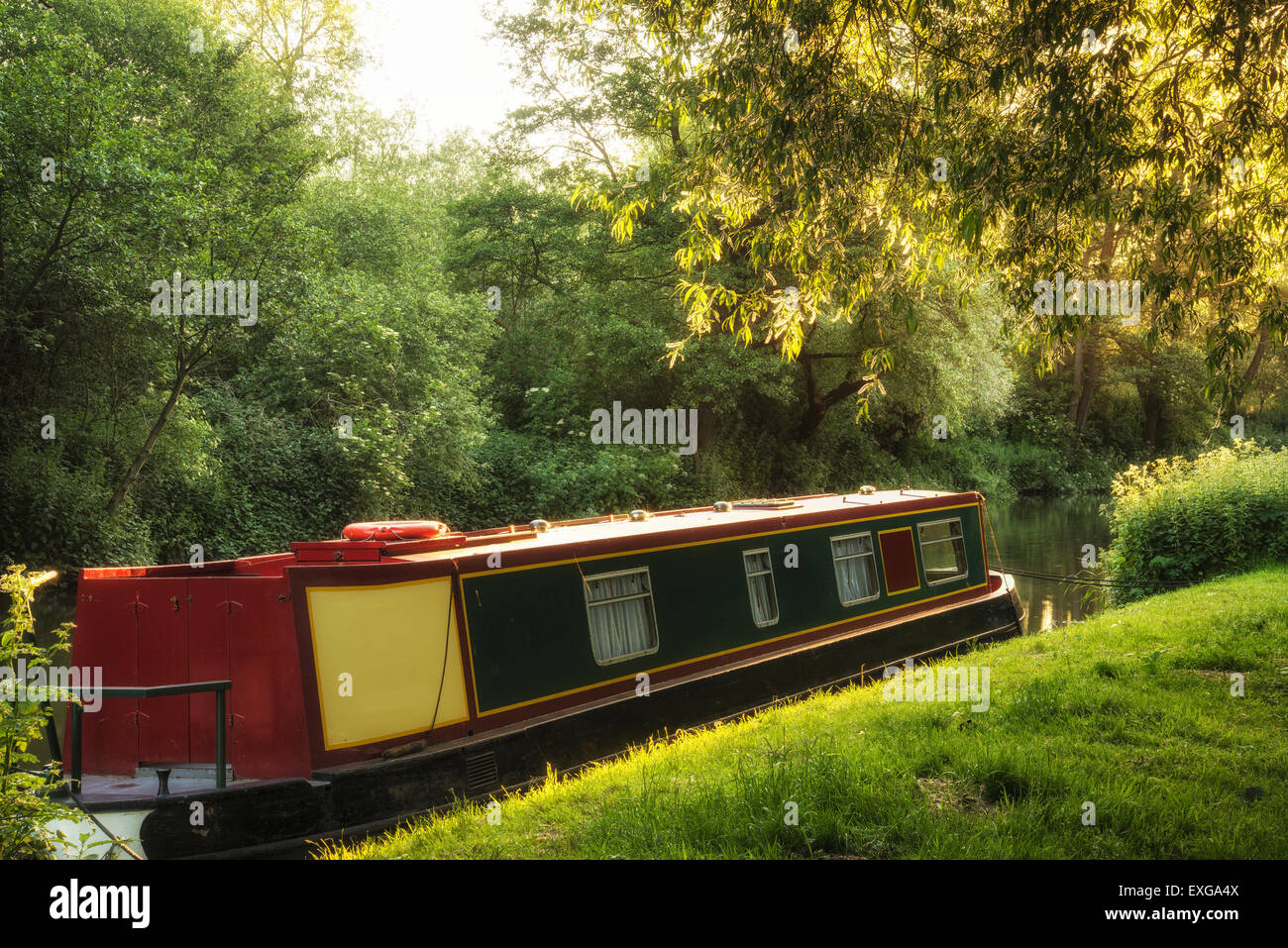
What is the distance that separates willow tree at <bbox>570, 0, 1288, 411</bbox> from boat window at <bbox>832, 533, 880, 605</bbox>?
96.5 inches

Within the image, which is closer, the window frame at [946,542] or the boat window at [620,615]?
the boat window at [620,615]

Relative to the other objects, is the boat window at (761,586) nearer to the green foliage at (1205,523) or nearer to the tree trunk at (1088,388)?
the green foliage at (1205,523)

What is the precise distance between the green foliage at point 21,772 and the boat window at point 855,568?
6604 mm

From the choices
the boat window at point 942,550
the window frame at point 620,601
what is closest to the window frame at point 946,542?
the boat window at point 942,550

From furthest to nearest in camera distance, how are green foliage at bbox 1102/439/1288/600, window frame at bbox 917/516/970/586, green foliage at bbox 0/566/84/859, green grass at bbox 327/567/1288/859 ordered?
green foliage at bbox 1102/439/1288/600 → window frame at bbox 917/516/970/586 → green grass at bbox 327/567/1288/859 → green foliage at bbox 0/566/84/859

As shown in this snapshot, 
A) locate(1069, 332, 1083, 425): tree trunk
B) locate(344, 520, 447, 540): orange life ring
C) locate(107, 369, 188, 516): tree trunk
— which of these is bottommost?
locate(344, 520, 447, 540): orange life ring

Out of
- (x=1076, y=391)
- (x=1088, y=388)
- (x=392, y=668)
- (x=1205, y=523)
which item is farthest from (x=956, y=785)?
(x=1076, y=391)

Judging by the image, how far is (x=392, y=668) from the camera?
17.7ft

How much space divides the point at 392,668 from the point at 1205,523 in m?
12.1

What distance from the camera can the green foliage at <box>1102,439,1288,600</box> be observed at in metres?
12.6

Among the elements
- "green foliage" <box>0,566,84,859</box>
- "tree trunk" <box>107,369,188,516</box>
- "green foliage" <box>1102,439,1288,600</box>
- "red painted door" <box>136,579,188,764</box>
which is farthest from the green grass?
"tree trunk" <box>107,369,188,516</box>

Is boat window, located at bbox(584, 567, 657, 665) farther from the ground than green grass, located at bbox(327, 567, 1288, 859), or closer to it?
farther from the ground

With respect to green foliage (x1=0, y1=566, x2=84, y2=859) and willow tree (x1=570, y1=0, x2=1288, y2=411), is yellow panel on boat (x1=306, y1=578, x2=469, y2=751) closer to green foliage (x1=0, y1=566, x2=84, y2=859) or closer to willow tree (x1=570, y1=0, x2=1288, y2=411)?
green foliage (x1=0, y1=566, x2=84, y2=859)

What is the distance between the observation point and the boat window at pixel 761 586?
7.67 m
